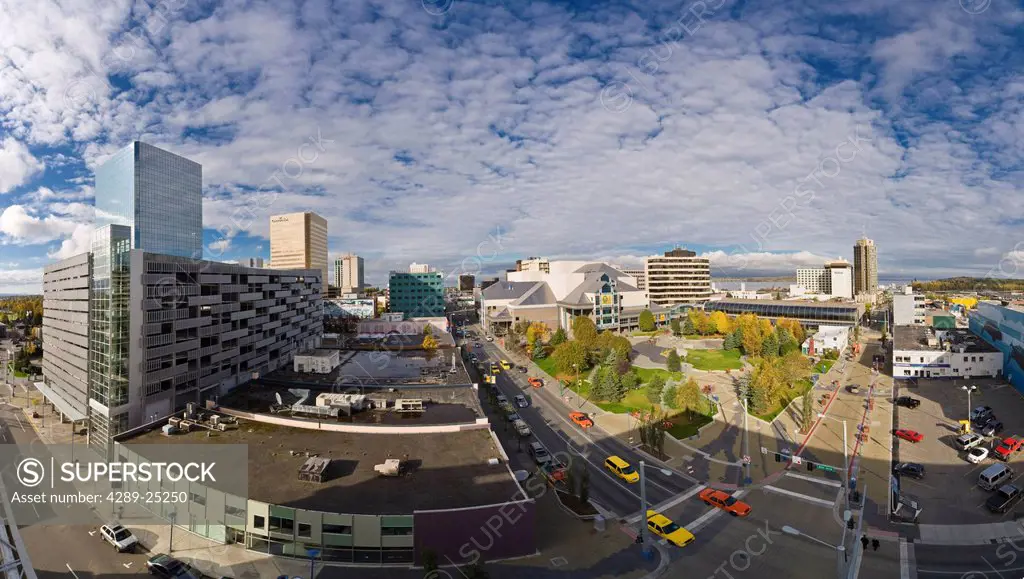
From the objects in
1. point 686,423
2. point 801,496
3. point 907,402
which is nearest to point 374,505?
point 801,496

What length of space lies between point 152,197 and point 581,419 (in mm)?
109791

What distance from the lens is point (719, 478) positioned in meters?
28.9

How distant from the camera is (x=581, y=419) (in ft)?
A: 130

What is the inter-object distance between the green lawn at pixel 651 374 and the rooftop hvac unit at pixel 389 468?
3492 centimetres

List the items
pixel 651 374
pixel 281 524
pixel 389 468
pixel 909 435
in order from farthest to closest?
pixel 651 374
pixel 909 435
pixel 389 468
pixel 281 524

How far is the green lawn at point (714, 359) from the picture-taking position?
5966 cm

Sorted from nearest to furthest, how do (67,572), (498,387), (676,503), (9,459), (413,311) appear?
(67,572) < (676,503) < (9,459) < (498,387) < (413,311)

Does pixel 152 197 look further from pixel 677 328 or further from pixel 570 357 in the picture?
pixel 677 328

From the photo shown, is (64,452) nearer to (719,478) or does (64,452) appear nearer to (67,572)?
(67,572)

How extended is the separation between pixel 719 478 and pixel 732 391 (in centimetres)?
2206

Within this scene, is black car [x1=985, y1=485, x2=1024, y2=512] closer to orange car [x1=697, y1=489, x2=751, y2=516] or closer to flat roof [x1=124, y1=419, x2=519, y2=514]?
orange car [x1=697, y1=489, x2=751, y2=516]

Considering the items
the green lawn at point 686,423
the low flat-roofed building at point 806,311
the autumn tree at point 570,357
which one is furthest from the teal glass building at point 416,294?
the green lawn at point 686,423

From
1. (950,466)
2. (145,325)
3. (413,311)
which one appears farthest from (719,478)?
(413,311)

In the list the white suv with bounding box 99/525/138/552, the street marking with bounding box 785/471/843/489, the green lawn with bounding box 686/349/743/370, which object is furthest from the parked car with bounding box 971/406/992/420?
the white suv with bounding box 99/525/138/552
